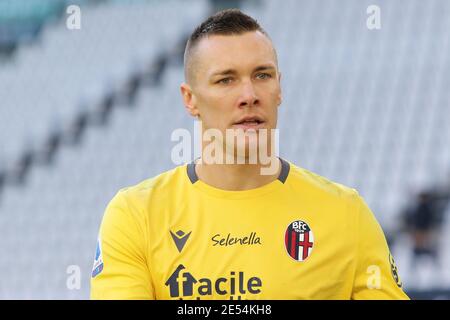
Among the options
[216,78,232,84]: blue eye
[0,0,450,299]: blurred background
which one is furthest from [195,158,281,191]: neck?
[0,0,450,299]: blurred background

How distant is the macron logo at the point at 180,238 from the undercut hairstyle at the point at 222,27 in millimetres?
518

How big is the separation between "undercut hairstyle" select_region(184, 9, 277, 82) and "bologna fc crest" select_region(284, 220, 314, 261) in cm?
60

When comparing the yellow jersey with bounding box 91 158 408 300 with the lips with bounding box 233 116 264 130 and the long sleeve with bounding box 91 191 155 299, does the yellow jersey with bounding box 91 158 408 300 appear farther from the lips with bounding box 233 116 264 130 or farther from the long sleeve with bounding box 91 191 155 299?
the lips with bounding box 233 116 264 130

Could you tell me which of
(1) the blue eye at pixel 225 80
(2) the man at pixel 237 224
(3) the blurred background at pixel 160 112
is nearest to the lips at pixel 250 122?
(2) the man at pixel 237 224

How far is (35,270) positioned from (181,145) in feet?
7.73

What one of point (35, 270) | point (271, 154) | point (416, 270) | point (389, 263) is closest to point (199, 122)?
point (271, 154)

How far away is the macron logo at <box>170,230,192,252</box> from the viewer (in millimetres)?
2695

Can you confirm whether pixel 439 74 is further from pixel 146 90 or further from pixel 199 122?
pixel 199 122

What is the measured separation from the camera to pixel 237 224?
2742 millimetres

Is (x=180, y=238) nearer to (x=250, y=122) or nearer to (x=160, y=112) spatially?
(x=250, y=122)

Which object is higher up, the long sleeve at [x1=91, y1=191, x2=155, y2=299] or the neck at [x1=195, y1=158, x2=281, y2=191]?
the neck at [x1=195, y1=158, x2=281, y2=191]

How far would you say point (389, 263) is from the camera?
2742mm

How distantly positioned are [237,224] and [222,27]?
0.63 meters

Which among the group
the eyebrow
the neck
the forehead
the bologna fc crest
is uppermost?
the forehead
